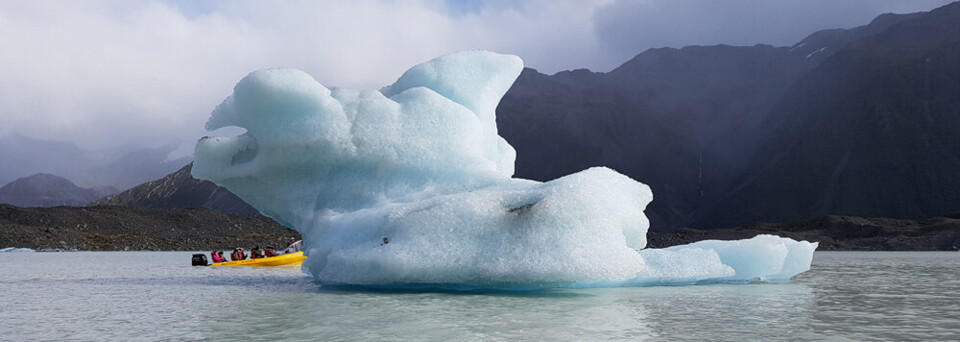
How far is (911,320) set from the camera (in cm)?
973

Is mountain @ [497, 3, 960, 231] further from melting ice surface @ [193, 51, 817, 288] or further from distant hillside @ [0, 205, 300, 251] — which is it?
melting ice surface @ [193, 51, 817, 288]

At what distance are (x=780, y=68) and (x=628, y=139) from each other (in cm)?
3738

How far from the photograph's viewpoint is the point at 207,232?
260 ft

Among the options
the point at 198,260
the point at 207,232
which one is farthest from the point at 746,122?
the point at 198,260

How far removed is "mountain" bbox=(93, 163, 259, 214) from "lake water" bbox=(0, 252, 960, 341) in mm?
118996

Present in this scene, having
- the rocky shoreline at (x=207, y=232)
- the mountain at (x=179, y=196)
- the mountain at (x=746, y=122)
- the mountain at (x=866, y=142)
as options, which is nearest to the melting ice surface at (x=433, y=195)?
the rocky shoreline at (x=207, y=232)

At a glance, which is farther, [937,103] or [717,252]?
[937,103]

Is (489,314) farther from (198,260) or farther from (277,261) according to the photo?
(198,260)

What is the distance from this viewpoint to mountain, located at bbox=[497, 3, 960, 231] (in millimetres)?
88125

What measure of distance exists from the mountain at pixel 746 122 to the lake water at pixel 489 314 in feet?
258

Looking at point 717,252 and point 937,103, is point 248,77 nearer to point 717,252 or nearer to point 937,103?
point 717,252

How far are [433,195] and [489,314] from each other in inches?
173

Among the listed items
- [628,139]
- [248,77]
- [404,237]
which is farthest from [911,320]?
[628,139]

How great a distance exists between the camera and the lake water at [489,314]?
8.39 metres
